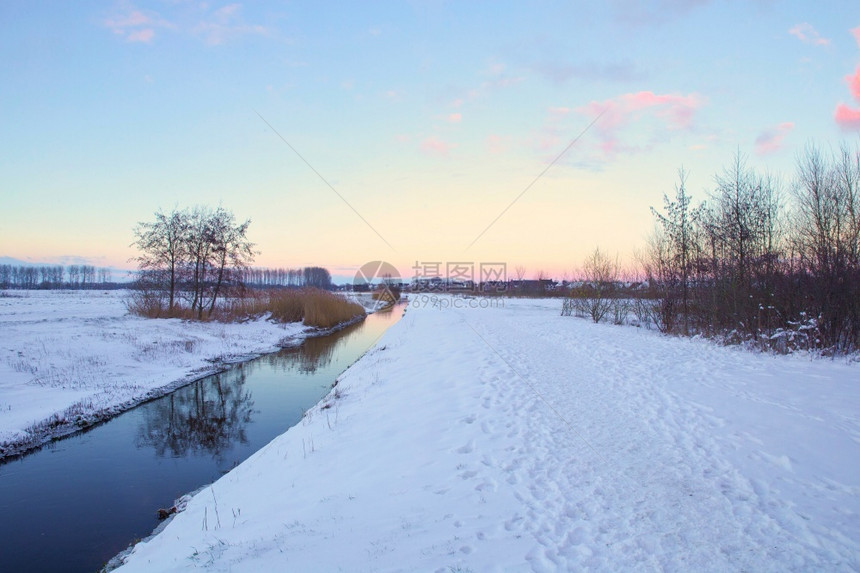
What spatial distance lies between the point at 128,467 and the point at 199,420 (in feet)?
9.36

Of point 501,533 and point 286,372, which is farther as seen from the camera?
point 286,372

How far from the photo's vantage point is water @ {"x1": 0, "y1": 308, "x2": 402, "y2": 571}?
5.54 m

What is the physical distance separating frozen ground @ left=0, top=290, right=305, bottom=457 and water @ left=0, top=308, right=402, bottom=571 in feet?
2.03

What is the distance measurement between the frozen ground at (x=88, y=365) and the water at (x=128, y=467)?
0.62 meters

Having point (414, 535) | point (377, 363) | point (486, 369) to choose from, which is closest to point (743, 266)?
point (486, 369)

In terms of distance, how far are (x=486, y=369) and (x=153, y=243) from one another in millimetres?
23719

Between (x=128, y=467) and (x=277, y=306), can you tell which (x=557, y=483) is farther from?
(x=277, y=306)

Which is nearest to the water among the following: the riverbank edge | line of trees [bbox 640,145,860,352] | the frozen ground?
the riverbank edge

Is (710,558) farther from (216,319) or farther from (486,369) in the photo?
(216,319)

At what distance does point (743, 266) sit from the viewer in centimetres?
1527

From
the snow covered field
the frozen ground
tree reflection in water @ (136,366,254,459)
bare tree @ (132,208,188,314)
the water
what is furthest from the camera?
bare tree @ (132,208,188,314)

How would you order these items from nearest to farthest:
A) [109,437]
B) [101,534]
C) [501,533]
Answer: [501,533], [101,534], [109,437]

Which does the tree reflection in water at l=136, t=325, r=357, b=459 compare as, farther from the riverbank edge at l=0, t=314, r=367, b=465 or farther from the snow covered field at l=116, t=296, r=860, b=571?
the snow covered field at l=116, t=296, r=860, b=571

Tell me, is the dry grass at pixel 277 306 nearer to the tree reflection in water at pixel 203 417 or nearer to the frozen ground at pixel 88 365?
the frozen ground at pixel 88 365
